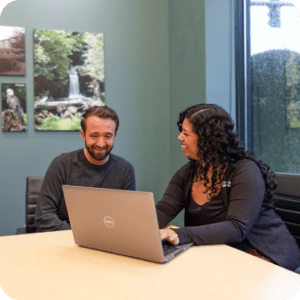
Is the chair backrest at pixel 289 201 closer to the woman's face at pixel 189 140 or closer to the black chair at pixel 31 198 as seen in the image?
the woman's face at pixel 189 140

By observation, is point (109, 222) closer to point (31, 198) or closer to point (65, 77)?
point (31, 198)

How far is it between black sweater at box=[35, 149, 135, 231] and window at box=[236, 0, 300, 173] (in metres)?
1.09

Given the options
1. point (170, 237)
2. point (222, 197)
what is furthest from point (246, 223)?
point (170, 237)

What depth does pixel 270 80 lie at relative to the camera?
276 cm

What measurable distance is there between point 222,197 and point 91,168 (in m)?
0.86

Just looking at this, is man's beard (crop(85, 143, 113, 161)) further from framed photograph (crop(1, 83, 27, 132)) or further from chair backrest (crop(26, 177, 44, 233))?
framed photograph (crop(1, 83, 27, 132))

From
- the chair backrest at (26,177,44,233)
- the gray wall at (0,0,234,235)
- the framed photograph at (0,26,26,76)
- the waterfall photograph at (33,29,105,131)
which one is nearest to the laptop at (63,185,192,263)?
the chair backrest at (26,177,44,233)

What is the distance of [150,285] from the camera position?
1.03 meters

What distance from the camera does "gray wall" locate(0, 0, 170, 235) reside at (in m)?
3.13

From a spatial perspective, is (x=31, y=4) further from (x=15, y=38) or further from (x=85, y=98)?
(x=85, y=98)

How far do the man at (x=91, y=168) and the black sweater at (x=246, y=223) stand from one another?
21.6 inches

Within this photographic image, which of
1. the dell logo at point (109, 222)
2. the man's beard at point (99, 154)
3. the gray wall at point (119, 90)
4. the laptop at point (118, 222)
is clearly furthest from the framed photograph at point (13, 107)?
the dell logo at point (109, 222)

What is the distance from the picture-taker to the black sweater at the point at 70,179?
2.01 m

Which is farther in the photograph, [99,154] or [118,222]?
[99,154]
